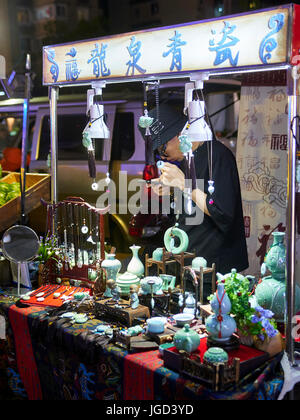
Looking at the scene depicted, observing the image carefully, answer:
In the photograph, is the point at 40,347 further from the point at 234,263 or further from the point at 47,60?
the point at 47,60

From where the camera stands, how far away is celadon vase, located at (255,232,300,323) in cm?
258

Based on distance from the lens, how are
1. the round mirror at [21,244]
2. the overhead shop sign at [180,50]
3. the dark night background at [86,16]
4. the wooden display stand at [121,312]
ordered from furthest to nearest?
the dark night background at [86,16], the round mirror at [21,244], the wooden display stand at [121,312], the overhead shop sign at [180,50]

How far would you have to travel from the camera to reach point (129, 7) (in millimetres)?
25672

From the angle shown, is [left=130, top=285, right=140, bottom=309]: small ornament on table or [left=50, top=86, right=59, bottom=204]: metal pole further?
[left=50, top=86, right=59, bottom=204]: metal pole

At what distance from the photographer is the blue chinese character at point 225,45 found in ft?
8.24

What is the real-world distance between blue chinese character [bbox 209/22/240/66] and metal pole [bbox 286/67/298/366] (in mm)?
350

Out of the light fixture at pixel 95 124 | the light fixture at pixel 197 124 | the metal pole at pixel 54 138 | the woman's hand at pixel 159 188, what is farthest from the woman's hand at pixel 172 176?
the metal pole at pixel 54 138

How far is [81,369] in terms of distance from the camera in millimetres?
2729

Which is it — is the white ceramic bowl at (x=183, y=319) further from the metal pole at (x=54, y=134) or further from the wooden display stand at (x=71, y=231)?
the metal pole at (x=54, y=134)

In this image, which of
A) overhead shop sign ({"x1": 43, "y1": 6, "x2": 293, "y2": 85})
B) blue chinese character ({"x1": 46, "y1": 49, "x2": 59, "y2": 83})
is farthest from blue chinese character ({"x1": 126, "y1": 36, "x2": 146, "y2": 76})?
blue chinese character ({"x1": 46, "y1": 49, "x2": 59, "y2": 83})

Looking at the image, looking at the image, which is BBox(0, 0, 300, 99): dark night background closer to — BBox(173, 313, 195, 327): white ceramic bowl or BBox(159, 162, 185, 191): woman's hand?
BBox(159, 162, 185, 191): woman's hand

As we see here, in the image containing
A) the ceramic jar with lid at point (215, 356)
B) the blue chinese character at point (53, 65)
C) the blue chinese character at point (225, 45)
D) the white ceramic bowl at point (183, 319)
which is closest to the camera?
the ceramic jar with lid at point (215, 356)

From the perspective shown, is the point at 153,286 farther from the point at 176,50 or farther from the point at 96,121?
the point at 176,50
